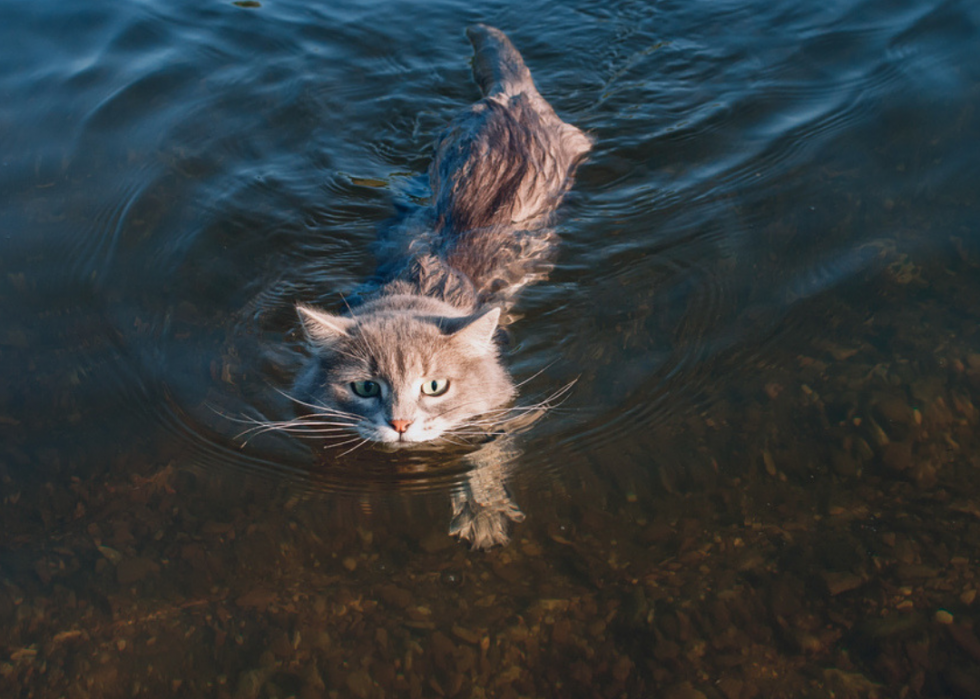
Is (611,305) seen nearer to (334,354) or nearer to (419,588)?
(334,354)

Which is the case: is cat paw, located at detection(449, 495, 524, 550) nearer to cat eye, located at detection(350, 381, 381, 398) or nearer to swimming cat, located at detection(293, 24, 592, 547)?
swimming cat, located at detection(293, 24, 592, 547)

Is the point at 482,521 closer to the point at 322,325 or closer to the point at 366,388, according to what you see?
the point at 366,388

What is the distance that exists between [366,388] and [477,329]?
66cm

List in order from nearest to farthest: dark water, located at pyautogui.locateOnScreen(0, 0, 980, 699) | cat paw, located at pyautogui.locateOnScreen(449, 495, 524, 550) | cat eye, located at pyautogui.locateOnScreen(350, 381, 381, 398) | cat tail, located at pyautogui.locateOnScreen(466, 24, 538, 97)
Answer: dark water, located at pyautogui.locateOnScreen(0, 0, 980, 699)
cat paw, located at pyautogui.locateOnScreen(449, 495, 524, 550)
cat eye, located at pyautogui.locateOnScreen(350, 381, 381, 398)
cat tail, located at pyautogui.locateOnScreen(466, 24, 538, 97)

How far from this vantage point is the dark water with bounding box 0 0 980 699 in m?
3.27

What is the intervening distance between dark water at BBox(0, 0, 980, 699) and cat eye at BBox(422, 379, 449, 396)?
39cm

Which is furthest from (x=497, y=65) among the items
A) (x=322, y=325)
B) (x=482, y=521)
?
(x=482, y=521)

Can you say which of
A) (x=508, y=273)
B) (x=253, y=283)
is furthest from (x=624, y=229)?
(x=253, y=283)

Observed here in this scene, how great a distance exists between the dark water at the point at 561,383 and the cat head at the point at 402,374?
308mm

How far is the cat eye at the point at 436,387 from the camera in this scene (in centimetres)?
412

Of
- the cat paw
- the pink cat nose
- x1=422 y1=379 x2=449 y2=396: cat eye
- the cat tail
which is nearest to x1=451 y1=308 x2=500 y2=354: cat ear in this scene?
x1=422 y1=379 x2=449 y2=396: cat eye

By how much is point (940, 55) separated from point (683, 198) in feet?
9.18

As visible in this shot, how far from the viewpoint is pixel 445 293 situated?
507cm

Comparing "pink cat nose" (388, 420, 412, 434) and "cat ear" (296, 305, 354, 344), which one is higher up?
"cat ear" (296, 305, 354, 344)
